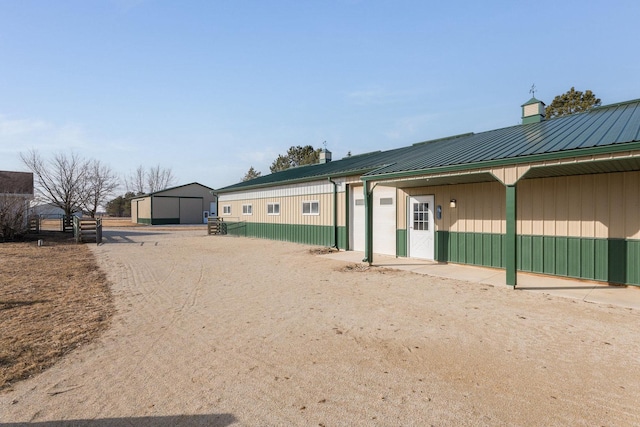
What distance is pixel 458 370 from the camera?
368 centimetres

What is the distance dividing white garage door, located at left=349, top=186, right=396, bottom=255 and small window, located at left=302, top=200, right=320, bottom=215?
2.07 meters

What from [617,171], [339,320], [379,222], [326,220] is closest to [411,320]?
[339,320]

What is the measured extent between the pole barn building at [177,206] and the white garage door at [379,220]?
26.8 m

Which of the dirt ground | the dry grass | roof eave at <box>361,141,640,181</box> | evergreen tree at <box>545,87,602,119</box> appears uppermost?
evergreen tree at <box>545,87,602,119</box>

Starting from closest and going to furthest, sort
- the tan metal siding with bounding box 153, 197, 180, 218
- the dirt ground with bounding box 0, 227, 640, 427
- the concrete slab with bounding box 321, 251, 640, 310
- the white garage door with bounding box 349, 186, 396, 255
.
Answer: the dirt ground with bounding box 0, 227, 640, 427 → the concrete slab with bounding box 321, 251, 640, 310 → the white garage door with bounding box 349, 186, 396, 255 → the tan metal siding with bounding box 153, 197, 180, 218

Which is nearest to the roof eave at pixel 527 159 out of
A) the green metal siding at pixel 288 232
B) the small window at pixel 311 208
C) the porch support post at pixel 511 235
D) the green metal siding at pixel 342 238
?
the porch support post at pixel 511 235

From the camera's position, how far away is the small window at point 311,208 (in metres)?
15.3

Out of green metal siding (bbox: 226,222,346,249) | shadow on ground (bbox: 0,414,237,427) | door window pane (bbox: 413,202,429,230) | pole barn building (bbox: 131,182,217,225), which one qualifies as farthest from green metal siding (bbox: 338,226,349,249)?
pole barn building (bbox: 131,182,217,225)

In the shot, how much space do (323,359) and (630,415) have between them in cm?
276

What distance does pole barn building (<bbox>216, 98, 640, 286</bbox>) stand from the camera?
22.9 feet

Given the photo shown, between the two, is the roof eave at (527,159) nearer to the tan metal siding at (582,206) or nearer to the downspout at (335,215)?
the tan metal siding at (582,206)

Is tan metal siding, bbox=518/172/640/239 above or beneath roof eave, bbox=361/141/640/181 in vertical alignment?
beneath

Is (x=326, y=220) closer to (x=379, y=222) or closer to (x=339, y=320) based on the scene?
(x=379, y=222)

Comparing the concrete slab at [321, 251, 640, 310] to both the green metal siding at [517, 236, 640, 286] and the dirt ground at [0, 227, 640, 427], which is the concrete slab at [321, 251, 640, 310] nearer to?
the green metal siding at [517, 236, 640, 286]
